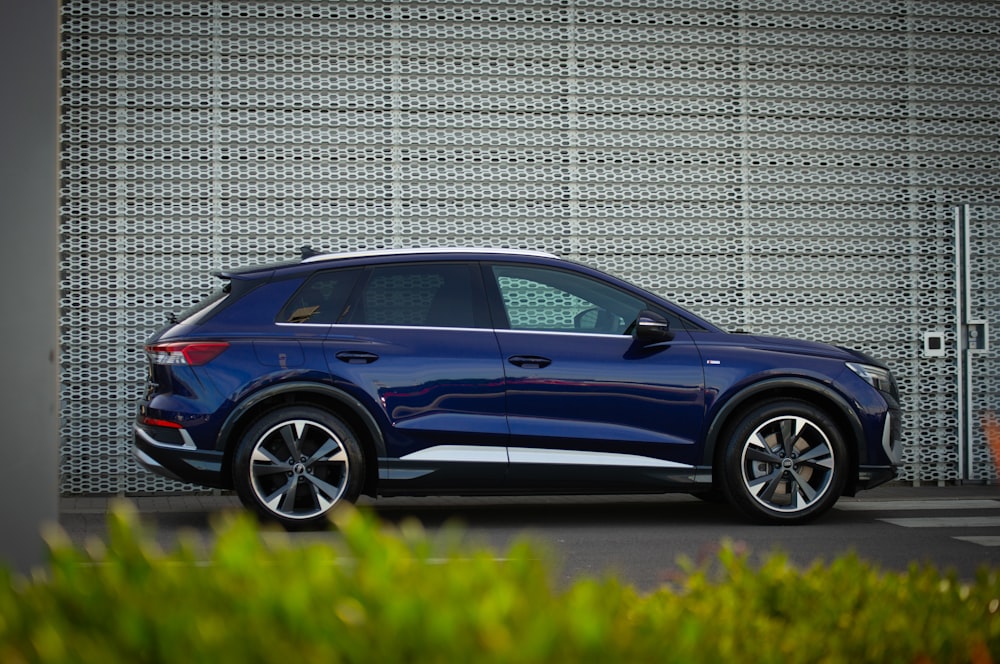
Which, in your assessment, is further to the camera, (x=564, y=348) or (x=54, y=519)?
(x=564, y=348)

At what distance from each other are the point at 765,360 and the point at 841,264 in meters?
3.39

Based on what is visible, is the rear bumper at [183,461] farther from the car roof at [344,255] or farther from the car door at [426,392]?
the car roof at [344,255]

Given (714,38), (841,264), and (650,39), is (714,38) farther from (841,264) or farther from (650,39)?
(841,264)

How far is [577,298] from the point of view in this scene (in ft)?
26.9

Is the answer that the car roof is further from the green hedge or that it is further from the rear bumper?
the green hedge

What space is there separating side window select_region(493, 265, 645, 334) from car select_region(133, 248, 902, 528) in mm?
10

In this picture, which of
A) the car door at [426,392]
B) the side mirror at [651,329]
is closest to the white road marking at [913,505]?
the side mirror at [651,329]

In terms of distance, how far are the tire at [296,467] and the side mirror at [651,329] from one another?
1846mm

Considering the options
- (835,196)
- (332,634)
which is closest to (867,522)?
(835,196)

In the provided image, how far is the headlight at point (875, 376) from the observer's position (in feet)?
27.4

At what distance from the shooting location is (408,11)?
1073 cm

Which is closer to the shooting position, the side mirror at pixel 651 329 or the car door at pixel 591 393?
the car door at pixel 591 393

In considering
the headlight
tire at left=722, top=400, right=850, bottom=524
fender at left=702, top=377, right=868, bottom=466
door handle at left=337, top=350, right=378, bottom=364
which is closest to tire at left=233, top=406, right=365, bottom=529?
door handle at left=337, top=350, right=378, bottom=364

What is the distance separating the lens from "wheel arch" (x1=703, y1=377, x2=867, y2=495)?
26.5ft
